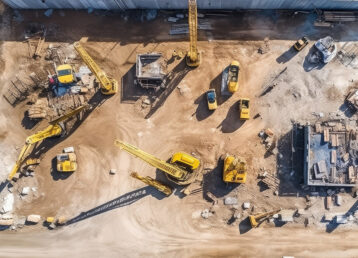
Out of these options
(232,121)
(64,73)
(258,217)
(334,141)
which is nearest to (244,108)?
(232,121)

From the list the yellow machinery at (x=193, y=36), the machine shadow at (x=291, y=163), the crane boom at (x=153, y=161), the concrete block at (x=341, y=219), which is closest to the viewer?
the crane boom at (x=153, y=161)

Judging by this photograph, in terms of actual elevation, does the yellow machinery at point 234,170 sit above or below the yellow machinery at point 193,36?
below

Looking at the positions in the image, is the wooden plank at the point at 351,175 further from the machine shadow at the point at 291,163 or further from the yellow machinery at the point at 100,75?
the yellow machinery at the point at 100,75

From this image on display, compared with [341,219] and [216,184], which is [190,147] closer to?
[216,184]

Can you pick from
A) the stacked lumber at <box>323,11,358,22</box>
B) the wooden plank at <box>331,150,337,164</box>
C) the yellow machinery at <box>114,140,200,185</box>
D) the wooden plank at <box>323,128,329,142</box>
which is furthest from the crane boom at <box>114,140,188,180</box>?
the stacked lumber at <box>323,11,358,22</box>

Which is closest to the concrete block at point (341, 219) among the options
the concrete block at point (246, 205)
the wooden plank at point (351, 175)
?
the wooden plank at point (351, 175)

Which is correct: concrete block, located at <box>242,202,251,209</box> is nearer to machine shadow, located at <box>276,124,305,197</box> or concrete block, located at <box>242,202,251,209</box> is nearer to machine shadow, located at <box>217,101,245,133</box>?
machine shadow, located at <box>276,124,305,197</box>

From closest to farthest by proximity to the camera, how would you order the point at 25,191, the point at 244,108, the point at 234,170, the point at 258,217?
the point at 234,170 < the point at 258,217 < the point at 244,108 < the point at 25,191

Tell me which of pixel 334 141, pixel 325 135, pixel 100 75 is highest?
pixel 100 75
